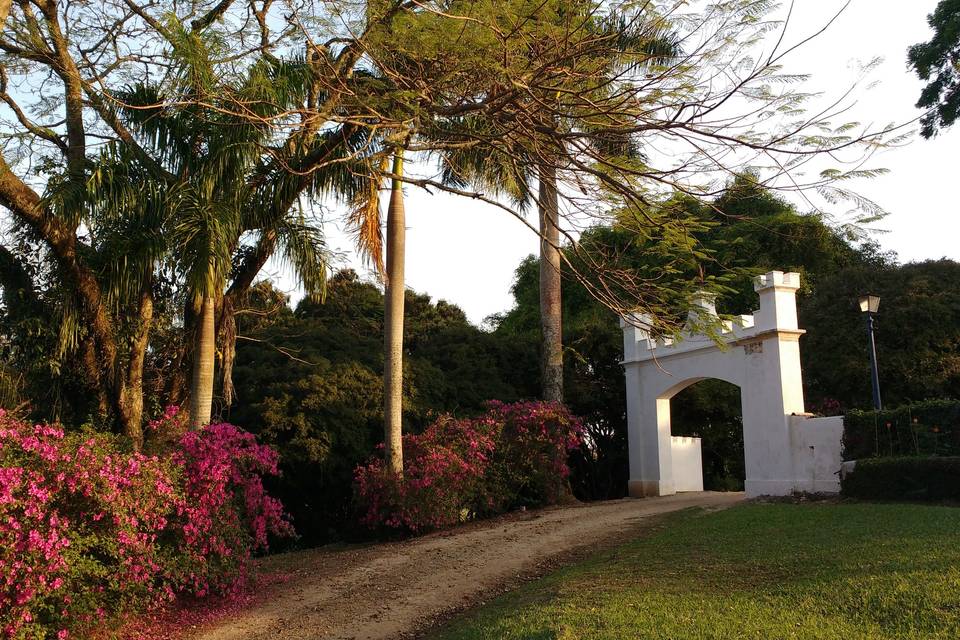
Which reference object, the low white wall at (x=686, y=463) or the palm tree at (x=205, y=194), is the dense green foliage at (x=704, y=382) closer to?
the low white wall at (x=686, y=463)

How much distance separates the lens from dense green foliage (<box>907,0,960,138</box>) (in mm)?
18531

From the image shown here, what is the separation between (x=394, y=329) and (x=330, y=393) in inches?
85.8

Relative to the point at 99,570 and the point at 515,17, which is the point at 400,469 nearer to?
the point at 99,570

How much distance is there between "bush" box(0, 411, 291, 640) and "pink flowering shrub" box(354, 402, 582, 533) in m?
4.44

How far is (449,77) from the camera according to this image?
7059 mm

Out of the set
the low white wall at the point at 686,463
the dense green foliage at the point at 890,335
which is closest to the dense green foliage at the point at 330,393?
the low white wall at the point at 686,463

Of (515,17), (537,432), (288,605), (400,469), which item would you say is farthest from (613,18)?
(537,432)

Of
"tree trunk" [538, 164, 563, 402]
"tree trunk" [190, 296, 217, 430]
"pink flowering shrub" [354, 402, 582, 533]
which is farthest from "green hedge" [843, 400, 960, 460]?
"tree trunk" [190, 296, 217, 430]

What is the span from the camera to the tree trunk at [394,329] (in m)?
13.2

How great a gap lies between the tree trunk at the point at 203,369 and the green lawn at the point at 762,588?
4752 millimetres

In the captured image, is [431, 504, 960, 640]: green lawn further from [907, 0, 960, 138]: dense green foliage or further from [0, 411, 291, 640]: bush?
[907, 0, 960, 138]: dense green foliage

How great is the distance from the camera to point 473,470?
45.2 feet

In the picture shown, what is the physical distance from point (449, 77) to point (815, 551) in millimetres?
5908

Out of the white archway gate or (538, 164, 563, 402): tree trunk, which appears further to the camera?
(538, 164, 563, 402): tree trunk
